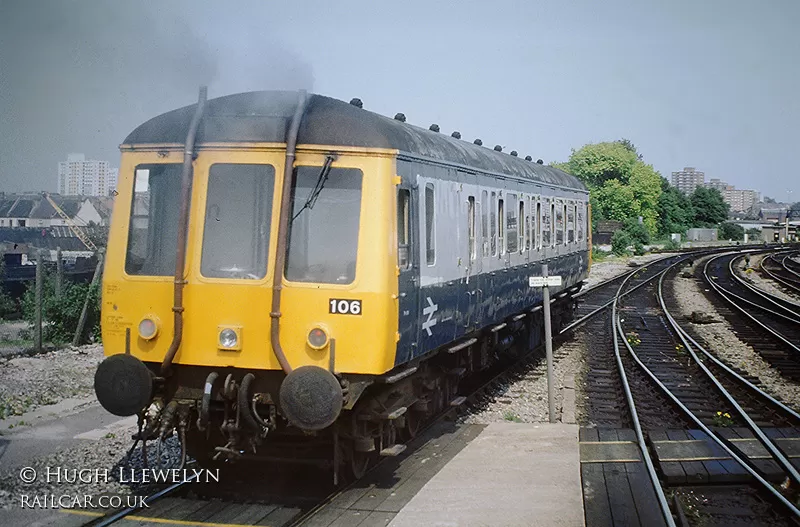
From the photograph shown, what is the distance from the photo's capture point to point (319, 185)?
7117 mm

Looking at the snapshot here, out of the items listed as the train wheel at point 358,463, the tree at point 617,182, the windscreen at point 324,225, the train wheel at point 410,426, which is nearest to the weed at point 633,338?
the train wheel at point 410,426

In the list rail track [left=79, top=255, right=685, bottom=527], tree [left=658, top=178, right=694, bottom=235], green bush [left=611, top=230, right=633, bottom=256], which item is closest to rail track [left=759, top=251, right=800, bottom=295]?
green bush [left=611, top=230, right=633, bottom=256]

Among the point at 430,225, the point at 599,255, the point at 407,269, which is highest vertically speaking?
the point at 599,255

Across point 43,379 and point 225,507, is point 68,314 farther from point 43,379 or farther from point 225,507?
point 225,507

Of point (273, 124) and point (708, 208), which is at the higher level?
point (708, 208)

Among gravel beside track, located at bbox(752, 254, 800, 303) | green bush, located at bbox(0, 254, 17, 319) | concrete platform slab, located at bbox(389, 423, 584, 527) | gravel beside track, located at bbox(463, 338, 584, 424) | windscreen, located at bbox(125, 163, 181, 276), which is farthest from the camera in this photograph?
gravel beside track, located at bbox(752, 254, 800, 303)

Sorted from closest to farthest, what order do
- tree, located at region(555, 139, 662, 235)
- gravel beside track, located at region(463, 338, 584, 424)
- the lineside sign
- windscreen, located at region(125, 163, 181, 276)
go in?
windscreen, located at region(125, 163, 181, 276) → the lineside sign → gravel beside track, located at region(463, 338, 584, 424) → tree, located at region(555, 139, 662, 235)

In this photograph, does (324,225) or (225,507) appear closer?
(324,225)

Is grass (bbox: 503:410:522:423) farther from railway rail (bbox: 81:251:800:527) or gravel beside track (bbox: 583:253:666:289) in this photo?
gravel beside track (bbox: 583:253:666:289)

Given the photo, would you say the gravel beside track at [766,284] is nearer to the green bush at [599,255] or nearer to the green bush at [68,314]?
the green bush at [599,255]

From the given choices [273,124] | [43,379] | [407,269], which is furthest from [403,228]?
[43,379]

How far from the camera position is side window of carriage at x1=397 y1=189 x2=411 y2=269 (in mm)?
7469

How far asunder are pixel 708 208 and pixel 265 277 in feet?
373

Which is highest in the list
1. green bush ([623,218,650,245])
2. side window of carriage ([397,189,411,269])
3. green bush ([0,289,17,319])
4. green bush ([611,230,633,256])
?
green bush ([623,218,650,245])
